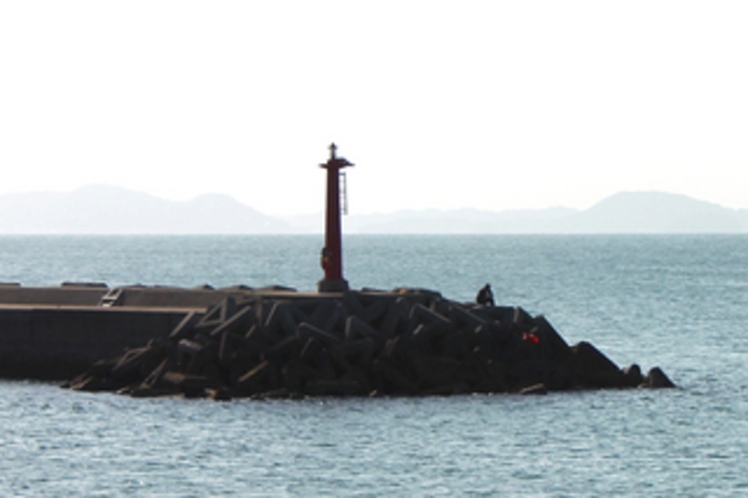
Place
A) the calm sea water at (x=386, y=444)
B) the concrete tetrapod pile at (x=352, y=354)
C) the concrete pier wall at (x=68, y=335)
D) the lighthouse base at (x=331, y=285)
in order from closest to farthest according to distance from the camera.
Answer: the calm sea water at (x=386, y=444)
the concrete tetrapod pile at (x=352, y=354)
the concrete pier wall at (x=68, y=335)
the lighthouse base at (x=331, y=285)

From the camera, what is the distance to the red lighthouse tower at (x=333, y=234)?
27.9 m

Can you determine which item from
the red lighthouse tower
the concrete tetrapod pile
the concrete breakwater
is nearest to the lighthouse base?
the red lighthouse tower

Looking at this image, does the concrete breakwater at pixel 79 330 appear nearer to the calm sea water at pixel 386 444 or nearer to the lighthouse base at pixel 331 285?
the calm sea water at pixel 386 444

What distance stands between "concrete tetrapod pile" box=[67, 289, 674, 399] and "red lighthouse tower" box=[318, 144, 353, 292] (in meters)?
0.73

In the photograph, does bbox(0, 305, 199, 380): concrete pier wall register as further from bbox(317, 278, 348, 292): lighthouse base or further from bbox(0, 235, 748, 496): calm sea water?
bbox(317, 278, 348, 292): lighthouse base

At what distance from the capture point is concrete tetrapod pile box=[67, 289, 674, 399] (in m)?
25.2

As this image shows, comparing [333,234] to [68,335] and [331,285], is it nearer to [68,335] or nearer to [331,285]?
[331,285]

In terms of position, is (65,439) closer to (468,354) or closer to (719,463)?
(468,354)

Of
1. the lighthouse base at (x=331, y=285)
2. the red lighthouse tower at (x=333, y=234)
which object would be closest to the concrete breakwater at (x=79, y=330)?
the lighthouse base at (x=331, y=285)

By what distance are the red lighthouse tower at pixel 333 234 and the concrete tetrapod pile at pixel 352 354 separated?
28.9 inches

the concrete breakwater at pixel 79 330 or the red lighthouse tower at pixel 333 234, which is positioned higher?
the red lighthouse tower at pixel 333 234

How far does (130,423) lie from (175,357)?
9.04 ft

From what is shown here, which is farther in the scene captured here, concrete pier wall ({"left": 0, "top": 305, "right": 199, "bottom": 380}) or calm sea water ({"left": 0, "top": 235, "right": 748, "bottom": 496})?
concrete pier wall ({"left": 0, "top": 305, "right": 199, "bottom": 380})

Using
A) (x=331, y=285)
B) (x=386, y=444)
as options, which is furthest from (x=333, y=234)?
(x=386, y=444)
